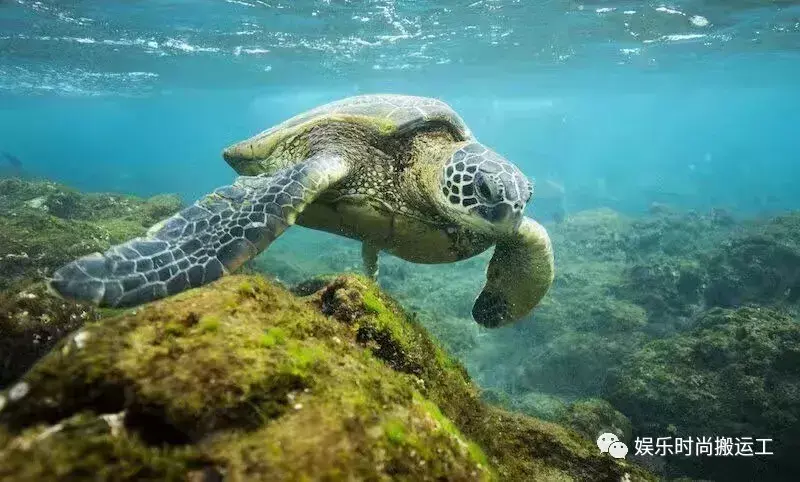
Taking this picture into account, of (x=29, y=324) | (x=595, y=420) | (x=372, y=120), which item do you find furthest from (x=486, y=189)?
(x=29, y=324)

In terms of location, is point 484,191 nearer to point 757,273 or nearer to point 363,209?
point 363,209

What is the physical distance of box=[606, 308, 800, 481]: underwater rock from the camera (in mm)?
4660

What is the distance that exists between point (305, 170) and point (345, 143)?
3.41ft

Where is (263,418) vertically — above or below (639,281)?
above

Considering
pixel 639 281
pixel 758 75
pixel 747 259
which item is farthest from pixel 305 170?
pixel 758 75

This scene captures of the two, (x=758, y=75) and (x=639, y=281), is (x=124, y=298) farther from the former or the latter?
(x=758, y=75)

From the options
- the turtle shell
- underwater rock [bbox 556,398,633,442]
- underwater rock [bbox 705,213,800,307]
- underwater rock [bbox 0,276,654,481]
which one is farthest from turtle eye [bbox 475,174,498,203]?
underwater rock [bbox 705,213,800,307]

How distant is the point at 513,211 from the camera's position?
3510 mm

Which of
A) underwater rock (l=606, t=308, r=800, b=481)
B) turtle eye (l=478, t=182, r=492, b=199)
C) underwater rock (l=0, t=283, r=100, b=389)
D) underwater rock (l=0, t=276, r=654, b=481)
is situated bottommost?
underwater rock (l=606, t=308, r=800, b=481)

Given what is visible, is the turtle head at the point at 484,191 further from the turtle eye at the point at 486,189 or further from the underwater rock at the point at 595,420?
the underwater rock at the point at 595,420

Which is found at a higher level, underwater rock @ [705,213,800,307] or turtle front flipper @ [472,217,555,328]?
turtle front flipper @ [472,217,555,328]

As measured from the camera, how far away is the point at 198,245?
268cm

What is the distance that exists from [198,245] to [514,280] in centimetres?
324

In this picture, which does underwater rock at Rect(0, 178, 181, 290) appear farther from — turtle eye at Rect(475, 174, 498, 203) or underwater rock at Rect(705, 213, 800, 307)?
underwater rock at Rect(705, 213, 800, 307)
